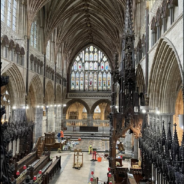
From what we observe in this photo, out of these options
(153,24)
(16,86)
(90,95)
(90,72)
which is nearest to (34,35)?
(16,86)

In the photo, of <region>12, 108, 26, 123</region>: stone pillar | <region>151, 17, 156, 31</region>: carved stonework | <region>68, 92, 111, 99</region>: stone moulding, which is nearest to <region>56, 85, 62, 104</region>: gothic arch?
<region>68, 92, 111, 99</region>: stone moulding

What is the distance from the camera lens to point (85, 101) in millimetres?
37312

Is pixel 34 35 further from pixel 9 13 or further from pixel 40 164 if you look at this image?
pixel 40 164

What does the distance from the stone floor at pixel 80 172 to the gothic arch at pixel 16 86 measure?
20.7 feet

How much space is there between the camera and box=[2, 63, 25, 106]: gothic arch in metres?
17.2

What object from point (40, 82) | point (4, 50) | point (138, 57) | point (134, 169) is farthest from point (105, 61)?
point (134, 169)

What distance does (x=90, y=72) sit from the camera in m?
38.6

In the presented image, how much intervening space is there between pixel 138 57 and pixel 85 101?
21842 mm

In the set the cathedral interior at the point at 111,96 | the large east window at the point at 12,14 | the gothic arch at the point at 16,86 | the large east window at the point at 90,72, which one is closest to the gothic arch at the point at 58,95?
the cathedral interior at the point at 111,96

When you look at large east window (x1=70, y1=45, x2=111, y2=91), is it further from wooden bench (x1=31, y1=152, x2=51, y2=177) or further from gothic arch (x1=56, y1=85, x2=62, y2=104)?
wooden bench (x1=31, y1=152, x2=51, y2=177)

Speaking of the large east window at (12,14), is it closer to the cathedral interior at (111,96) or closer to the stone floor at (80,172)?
the cathedral interior at (111,96)

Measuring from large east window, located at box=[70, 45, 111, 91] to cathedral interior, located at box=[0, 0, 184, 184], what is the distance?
12.0 feet

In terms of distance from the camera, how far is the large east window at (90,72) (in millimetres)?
38188

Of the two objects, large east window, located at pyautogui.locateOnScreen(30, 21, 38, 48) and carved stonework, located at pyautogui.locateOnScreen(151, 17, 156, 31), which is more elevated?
large east window, located at pyautogui.locateOnScreen(30, 21, 38, 48)
